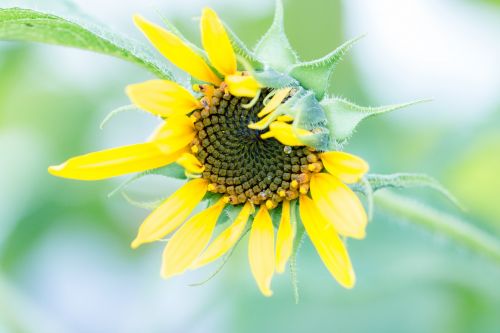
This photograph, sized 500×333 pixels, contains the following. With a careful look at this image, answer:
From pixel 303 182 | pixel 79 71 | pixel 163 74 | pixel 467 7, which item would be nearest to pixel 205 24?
pixel 163 74

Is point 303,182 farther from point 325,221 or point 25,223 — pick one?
point 25,223

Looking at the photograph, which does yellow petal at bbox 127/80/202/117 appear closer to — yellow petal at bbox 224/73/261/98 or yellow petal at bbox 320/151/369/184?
yellow petal at bbox 224/73/261/98

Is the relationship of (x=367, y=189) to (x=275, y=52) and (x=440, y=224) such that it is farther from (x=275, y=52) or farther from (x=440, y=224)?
(x=440, y=224)

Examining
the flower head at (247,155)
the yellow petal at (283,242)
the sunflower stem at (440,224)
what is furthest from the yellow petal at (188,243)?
the sunflower stem at (440,224)

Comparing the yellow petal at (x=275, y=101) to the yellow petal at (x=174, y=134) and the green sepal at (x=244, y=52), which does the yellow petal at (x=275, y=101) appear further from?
the yellow petal at (x=174, y=134)

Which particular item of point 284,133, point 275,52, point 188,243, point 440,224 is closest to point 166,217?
point 188,243
